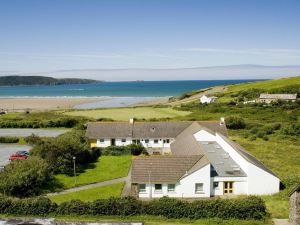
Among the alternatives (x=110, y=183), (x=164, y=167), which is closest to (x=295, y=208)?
(x=164, y=167)

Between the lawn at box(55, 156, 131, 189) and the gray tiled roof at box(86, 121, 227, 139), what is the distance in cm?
698

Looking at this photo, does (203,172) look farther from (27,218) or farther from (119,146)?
(119,146)

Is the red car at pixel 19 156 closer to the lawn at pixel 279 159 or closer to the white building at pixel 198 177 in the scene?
the white building at pixel 198 177

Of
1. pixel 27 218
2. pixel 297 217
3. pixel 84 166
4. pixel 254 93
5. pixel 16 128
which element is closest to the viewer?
pixel 297 217

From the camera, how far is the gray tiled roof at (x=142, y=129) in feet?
189

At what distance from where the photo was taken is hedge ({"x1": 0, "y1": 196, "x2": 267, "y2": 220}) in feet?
93.6

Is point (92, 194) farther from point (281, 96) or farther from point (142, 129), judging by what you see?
point (281, 96)

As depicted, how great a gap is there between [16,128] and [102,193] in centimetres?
4862

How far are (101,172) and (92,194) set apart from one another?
26.1 ft

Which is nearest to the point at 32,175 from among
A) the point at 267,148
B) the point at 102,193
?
the point at 102,193

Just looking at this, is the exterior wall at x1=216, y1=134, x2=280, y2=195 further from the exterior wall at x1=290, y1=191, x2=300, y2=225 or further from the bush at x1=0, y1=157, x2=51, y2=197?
the bush at x1=0, y1=157, x2=51, y2=197

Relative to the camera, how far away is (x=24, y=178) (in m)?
34.5

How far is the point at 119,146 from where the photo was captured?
54156 mm

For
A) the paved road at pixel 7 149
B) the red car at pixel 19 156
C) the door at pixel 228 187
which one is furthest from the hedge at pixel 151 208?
the paved road at pixel 7 149
